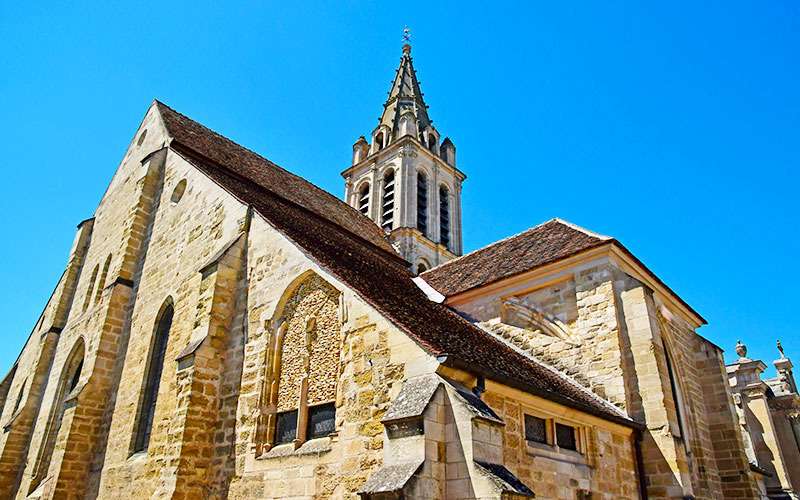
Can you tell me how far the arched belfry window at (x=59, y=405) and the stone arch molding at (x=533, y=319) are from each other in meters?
9.61

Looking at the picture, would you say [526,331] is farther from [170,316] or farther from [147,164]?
[147,164]

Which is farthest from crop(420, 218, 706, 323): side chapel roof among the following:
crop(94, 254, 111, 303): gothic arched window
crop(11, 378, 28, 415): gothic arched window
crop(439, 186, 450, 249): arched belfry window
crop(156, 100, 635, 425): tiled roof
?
crop(439, 186, 450, 249): arched belfry window

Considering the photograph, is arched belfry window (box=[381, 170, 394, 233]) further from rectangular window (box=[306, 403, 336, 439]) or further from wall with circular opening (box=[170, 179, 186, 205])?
rectangular window (box=[306, 403, 336, 439])

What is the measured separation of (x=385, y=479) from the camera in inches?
221

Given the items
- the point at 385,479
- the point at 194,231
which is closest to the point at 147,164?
the point at 194,231

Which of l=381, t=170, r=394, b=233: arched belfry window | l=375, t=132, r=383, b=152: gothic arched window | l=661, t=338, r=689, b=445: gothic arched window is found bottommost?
l=661, t=338, r=689, b=445: gothic arched window

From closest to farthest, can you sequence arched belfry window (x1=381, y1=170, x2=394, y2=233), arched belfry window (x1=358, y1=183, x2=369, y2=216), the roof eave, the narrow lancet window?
1. the roof eave
2. the narrow lancet window
3. arched belfry window (x1=381, y1=170, x2=394, y2=233)
4. arched belfry window (x1=358, y1=183, x2=369, y2=216)

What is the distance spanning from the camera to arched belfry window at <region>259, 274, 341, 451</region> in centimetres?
757

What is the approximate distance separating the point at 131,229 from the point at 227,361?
6.04 meters

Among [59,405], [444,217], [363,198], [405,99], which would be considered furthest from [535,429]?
[405,99]

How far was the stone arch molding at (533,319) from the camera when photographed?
1104 centimetres

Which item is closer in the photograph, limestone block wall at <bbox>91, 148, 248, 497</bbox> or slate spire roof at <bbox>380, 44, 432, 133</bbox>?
limestone block wall at <bbox>91, 148, 248, 497</bbox>

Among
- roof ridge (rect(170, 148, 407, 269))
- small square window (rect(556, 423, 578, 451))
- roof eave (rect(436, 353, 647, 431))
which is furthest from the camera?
roof ridge (rect(170, 148, 407, 269))

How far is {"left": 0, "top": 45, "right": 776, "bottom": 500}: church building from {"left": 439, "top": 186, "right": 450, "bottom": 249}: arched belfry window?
1457 cm
